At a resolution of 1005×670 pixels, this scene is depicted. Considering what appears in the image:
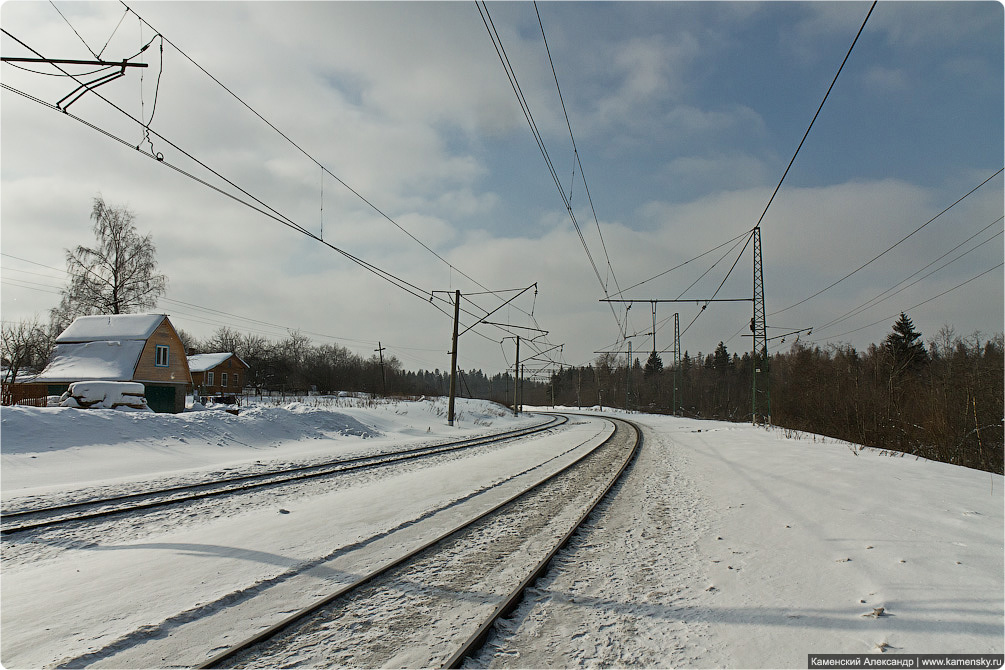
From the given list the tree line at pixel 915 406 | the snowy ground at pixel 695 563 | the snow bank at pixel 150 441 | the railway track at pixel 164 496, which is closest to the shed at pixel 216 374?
the snow bank at pixel 150 441

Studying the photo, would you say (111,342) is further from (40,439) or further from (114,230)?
(40,439)

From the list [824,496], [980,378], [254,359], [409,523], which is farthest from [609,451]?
[254,359]

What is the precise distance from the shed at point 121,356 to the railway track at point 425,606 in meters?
34.3

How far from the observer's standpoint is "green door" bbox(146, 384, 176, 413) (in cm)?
3541

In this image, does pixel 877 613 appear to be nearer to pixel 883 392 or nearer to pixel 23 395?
pixel 883 392

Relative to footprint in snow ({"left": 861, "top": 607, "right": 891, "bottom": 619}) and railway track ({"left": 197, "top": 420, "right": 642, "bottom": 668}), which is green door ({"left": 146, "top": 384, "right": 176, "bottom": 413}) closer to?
railway track ({"left": 197, "top": 420, "right": 642, "bottom": 668})

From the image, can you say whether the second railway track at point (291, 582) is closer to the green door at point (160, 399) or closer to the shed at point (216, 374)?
the green door at point (160, 399)

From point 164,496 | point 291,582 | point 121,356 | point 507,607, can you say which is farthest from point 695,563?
point 121,356

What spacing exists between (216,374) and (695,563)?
213 feet

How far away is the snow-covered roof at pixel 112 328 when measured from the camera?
3425cm

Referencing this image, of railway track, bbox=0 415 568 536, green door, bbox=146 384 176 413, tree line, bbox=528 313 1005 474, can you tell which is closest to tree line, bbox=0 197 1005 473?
tree line, bbox=528 313 1005 474

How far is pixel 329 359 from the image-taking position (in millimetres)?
Result: 108188

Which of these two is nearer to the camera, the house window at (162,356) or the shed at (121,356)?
the shed at (121,356)

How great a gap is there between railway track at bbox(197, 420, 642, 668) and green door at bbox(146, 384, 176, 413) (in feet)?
118
